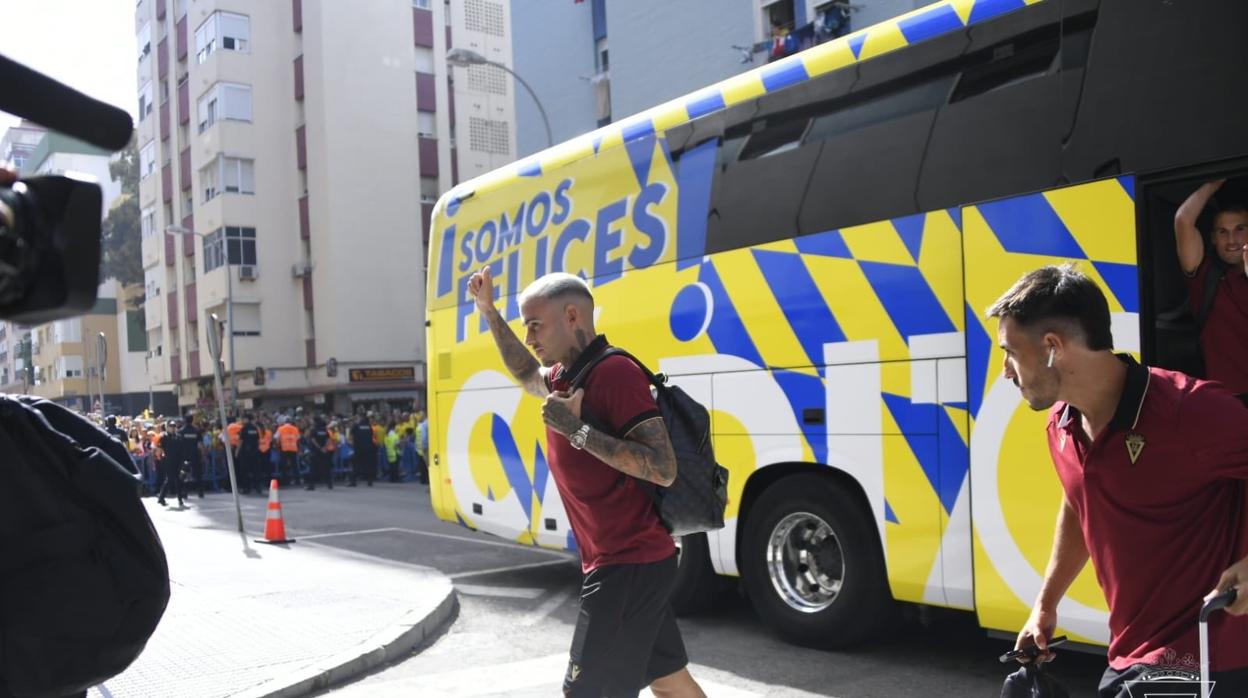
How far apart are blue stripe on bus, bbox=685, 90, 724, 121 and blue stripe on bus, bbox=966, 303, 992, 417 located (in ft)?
8.65

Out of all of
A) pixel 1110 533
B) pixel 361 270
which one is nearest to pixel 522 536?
pixel 1110 533

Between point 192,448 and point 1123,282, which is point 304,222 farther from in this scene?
point 1123,282

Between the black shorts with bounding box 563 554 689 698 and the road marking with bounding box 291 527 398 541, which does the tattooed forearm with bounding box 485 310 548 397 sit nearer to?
the black shorts with bounding box 563 554 689 698

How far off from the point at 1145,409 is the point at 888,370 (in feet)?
11.4

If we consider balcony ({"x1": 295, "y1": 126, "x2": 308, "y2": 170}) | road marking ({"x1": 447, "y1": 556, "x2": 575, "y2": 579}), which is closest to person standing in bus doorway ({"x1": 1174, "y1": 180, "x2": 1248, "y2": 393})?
road marking ({"x1": 447, "y1": 556, "x2": 575, "y2": 579})

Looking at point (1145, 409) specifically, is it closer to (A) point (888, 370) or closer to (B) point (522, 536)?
(A) point (888, 370)

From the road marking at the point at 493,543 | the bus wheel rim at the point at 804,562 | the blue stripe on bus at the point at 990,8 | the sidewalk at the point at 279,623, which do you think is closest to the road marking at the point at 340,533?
the road marking at the point at 493,543

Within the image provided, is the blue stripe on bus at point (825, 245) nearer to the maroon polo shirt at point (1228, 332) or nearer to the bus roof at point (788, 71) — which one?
the bus roof at point (788, 71)

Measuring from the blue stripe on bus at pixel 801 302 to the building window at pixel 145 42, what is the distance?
176 feet

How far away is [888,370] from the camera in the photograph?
19.7 ft

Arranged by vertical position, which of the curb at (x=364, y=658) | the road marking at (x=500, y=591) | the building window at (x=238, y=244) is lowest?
the road marking at (x=500, y=591)

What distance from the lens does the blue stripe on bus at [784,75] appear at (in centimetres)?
682

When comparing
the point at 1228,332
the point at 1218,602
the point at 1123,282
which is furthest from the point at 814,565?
the point at 1218,602

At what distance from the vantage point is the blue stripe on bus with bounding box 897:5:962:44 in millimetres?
5902
